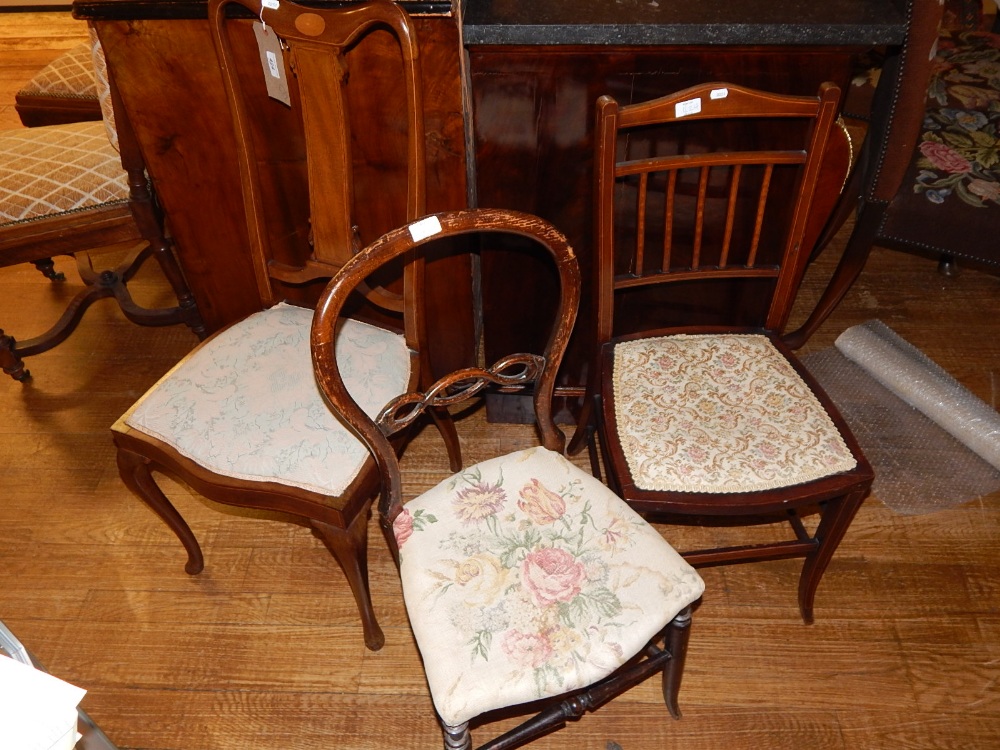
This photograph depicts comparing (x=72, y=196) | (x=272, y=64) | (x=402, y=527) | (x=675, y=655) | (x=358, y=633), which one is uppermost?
(x=272, y=64)

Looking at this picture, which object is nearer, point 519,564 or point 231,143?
point 519,564

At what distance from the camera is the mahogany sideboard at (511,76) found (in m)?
1.38

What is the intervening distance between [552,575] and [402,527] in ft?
0.83

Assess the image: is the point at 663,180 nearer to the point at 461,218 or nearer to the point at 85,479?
the point at 461,218

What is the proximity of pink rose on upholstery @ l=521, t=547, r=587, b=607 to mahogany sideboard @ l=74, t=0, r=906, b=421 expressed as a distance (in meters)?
0.72

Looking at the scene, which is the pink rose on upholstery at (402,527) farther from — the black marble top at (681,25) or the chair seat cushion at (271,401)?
the black marble top at (681,25)

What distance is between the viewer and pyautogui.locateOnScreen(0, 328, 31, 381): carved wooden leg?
2107 millimetres

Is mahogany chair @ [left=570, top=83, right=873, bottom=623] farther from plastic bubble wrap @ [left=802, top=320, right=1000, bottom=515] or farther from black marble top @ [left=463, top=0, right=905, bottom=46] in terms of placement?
plastic bubble wrap @ [left=802, top=320, right=1000, bottom=515]

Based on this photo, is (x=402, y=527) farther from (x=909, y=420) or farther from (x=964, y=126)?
(x=964, y=126)

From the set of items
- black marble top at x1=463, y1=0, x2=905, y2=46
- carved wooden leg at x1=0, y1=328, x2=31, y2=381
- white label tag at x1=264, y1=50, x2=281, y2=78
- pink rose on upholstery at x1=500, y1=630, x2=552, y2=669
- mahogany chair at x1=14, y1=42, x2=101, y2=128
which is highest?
black marble top at x1=463, y1=0, x2=905, y2=46

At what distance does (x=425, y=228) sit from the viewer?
104cm

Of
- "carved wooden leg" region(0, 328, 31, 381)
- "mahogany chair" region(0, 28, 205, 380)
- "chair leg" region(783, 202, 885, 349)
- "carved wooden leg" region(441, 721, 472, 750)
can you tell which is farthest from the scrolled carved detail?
"carved wooden leg" region(0, 328, 31, 381)

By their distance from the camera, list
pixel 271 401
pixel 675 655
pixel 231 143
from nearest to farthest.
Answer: pixel 675 655
pixel 271 401
pixel 231 143

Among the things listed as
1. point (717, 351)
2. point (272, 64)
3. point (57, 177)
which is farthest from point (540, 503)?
point (57, 177)
